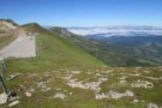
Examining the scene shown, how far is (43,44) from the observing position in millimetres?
121250

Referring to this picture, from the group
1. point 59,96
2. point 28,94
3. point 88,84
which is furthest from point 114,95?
point 28,94

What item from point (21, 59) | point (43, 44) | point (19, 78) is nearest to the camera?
point (19, 78)

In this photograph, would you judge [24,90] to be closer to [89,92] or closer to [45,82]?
[45,82]

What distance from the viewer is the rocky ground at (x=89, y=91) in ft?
125

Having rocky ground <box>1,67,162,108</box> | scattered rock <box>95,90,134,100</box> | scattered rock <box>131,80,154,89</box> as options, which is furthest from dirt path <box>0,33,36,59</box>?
scattered rock <box>95,90,134,100</box>

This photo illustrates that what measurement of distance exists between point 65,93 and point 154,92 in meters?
13.0

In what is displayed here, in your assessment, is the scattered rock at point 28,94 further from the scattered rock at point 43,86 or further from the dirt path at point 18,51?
the dirt path at point 18,51

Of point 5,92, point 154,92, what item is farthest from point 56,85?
point 154,92

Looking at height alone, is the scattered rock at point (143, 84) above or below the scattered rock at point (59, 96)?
above

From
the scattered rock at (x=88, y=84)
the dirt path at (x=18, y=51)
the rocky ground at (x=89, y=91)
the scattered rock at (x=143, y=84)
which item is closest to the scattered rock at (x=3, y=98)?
the rocky ground at (x=89, y=91)

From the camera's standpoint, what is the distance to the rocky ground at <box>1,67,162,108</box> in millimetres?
38219

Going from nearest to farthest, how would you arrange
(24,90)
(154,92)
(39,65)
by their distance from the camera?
(154,92) < (24,90) < (39,65)

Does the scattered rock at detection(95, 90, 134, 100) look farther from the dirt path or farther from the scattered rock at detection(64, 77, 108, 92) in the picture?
the dirt path

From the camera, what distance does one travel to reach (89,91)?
43.2m
